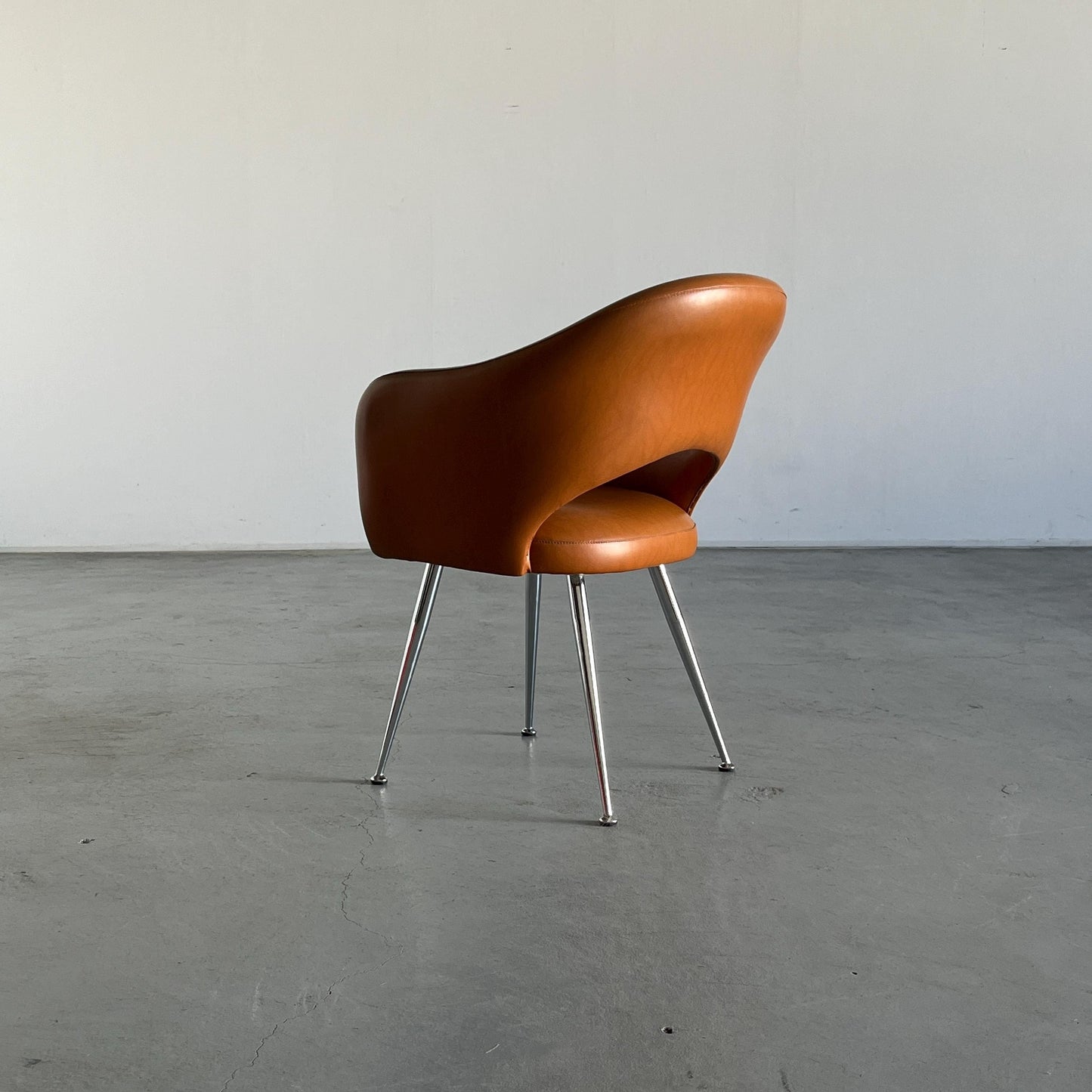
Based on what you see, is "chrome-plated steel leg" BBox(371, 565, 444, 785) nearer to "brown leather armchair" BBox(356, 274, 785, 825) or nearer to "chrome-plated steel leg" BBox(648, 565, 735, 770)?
"brown leather armchair" BBox(356, 274, 785, 825)

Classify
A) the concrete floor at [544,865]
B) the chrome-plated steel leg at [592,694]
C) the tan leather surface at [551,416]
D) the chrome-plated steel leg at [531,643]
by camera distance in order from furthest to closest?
the chrome-plated steel leg at [531,643], the chrome-plated steel leg at [592,694], the tan leather surface at [551,416], the concrete floor at [544,865]

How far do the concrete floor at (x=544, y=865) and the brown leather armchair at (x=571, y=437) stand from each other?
0.76 feet

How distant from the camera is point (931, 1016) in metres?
1.23

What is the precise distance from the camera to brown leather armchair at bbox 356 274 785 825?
163cm

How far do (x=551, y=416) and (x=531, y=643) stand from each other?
62cm

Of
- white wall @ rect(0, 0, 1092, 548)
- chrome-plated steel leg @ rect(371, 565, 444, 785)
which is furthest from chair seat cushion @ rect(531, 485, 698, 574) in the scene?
white wall @ rect(0, 0, 1092, 548)

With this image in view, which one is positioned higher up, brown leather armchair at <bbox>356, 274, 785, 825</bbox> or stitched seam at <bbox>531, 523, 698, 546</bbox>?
brown leather armchair at <bbox>356, 274, 785, 825</bbox>

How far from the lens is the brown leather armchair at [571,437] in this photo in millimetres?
1631

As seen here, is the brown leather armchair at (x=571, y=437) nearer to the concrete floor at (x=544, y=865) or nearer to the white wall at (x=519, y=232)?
the concrete floor at (x=544, y=865)

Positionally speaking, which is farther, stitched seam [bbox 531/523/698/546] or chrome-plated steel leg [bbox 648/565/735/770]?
chrome-plated steel leg [bbox 648/565/735/770]

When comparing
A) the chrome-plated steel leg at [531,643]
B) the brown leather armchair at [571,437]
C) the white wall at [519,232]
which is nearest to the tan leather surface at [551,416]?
the brown leather armchair at [571,437]

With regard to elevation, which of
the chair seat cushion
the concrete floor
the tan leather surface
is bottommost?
the concrete floor

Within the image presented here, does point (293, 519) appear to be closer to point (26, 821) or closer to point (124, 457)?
point (124, 457)

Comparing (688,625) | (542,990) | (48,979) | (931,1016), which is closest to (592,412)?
(542,990)
